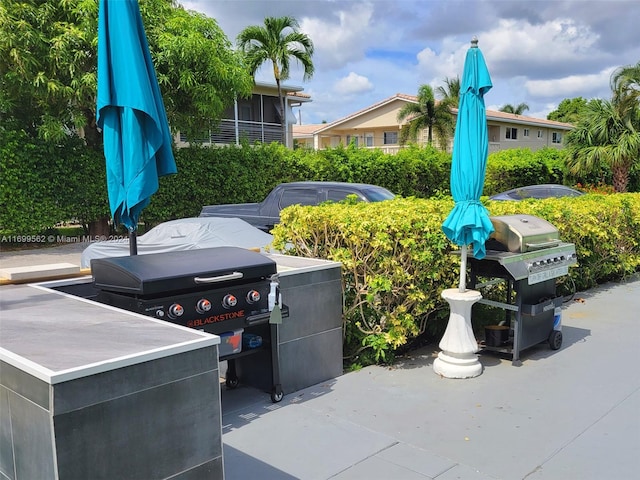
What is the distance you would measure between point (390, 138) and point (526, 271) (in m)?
35.7

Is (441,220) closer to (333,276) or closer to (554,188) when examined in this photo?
(333,276)

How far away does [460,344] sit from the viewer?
16.5 feet

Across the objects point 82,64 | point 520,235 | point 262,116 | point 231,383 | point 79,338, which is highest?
point 262,116

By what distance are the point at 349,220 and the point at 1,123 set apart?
1098 cm

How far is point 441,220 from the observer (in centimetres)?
549

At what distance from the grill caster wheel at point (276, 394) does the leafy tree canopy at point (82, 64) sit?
10079 millimetres

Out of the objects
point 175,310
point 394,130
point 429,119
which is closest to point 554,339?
point 175,310

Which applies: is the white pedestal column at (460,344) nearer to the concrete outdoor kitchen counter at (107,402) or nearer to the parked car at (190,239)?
the concrete outdoor kitchen counter at (107,402)

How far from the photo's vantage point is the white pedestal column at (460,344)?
5.04 meters

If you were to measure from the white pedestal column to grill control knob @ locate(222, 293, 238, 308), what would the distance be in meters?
2.24

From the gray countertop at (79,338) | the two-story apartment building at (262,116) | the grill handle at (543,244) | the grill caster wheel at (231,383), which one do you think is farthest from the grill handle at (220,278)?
the two-story apartment building at (262,116)

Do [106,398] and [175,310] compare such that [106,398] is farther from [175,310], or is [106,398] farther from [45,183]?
[45,183]

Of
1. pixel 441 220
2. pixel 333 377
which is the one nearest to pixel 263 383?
pixel 333 377

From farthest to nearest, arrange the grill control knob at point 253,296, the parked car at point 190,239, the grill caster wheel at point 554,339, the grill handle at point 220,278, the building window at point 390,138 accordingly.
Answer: the building window at point 390,138 → the parked car at point 190,239 → the grill caster wheel at point 554,339 → the grill control knob at point 253,296 → the grill handle at point 220,278
